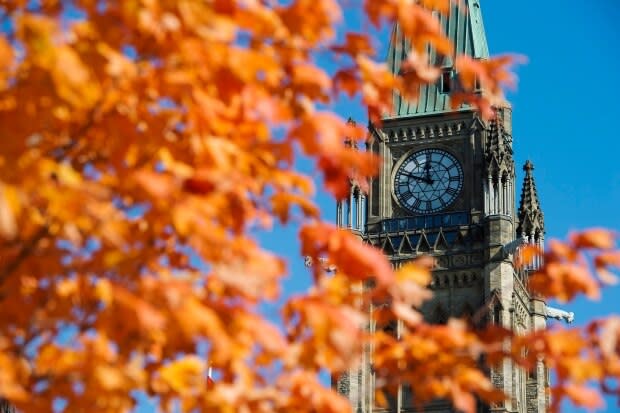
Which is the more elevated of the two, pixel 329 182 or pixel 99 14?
pixel 99 14

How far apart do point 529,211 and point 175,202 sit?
68401 mm

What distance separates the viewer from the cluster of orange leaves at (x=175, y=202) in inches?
254

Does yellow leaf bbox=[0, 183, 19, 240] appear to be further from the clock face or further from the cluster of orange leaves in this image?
the clock face

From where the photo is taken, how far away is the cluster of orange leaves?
6.46 meters

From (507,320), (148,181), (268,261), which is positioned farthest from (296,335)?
(507,320)

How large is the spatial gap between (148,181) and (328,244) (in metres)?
1.53

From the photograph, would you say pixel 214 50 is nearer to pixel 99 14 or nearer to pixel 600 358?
pixel 99 14

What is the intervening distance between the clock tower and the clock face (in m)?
0.05

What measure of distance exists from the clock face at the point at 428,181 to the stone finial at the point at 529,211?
168 inches

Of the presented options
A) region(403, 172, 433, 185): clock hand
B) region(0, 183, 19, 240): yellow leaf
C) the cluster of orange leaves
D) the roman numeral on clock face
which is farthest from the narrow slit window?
region(0, 183, 19, 240): yellow leaf

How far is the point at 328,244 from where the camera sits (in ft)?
25.0

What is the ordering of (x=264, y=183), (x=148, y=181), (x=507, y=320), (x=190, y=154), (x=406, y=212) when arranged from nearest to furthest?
(x=148, y=181), (x=190, y=154), (x=264, y=183), (x=507, y=320), (x=406, y=212)

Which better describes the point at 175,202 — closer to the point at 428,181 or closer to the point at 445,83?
the point at 428,181

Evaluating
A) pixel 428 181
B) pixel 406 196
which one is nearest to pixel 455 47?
pixel 428 181
